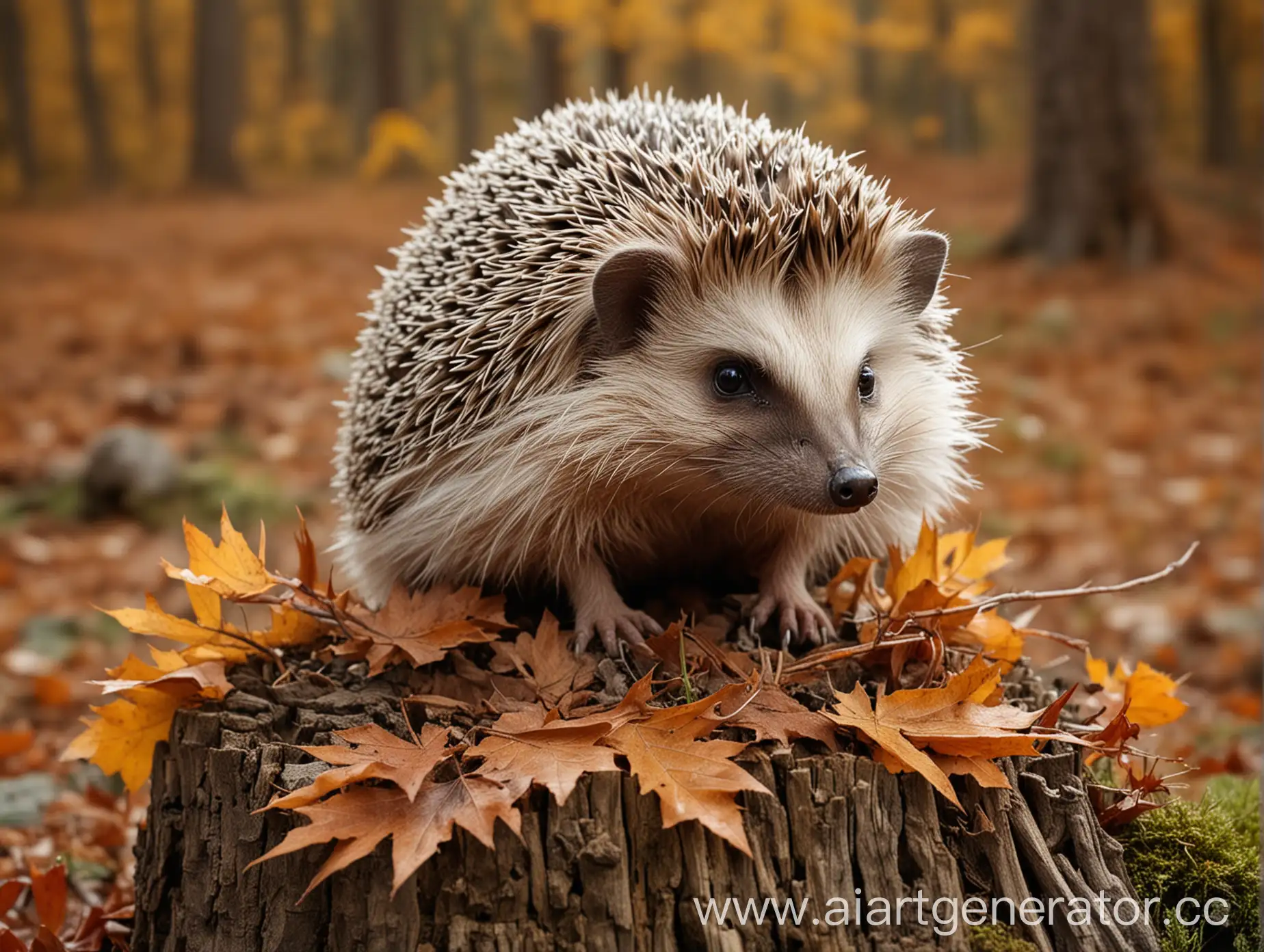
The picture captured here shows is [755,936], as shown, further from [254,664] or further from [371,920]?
[254,664]

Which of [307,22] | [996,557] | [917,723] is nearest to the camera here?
[917,723]

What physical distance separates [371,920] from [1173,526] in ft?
23.2

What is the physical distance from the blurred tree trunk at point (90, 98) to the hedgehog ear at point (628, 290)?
25.2 metres

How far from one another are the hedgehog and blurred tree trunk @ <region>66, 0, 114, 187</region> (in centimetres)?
2466

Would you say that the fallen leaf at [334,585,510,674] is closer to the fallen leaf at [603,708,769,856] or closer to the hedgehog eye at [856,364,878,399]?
the fallen leaf at [603,708,769,856]

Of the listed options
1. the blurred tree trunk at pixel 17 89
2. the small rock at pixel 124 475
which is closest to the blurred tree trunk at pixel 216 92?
the blurred tree trunk at pixel 17 89

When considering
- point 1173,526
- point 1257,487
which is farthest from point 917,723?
point 1257,487

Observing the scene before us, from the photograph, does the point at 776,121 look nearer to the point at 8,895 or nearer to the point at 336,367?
the point at 336,367

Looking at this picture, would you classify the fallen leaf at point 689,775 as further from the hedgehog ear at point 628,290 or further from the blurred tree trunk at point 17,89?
the blurred tree trunk at point 17,89

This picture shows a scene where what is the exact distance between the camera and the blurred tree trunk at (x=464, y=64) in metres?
28.3

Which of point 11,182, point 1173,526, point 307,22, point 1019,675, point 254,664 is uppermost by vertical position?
point 307,22

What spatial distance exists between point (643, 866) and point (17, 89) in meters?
25.7

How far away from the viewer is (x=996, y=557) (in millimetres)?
3645

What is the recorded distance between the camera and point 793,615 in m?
3.30
